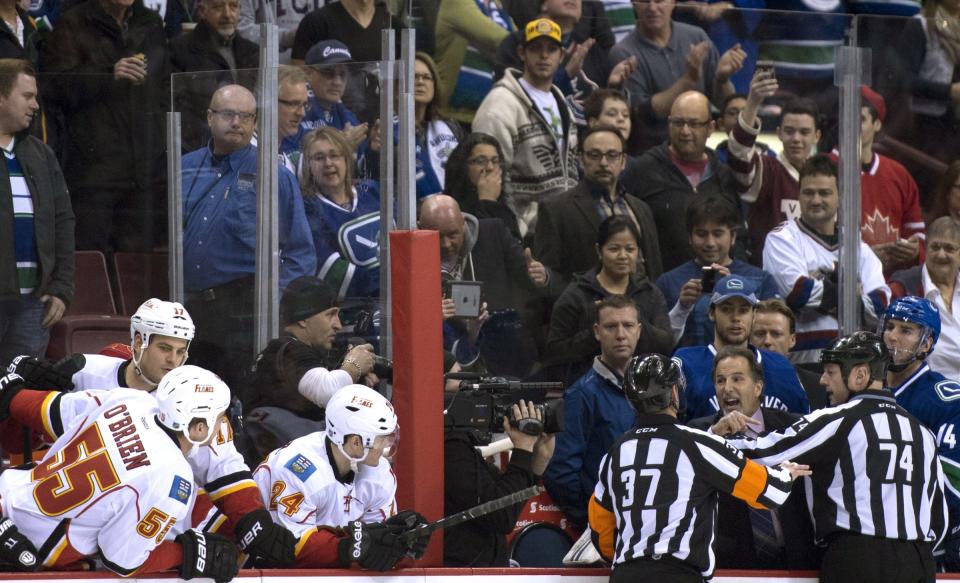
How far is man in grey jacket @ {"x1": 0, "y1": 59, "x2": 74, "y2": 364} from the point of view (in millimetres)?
5910

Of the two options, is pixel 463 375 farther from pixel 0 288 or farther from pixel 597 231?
pixel 0 288

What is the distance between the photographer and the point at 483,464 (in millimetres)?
5219

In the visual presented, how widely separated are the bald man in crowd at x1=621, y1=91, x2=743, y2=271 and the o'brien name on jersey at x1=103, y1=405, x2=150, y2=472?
120 inches

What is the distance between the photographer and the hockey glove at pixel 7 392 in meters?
4.79

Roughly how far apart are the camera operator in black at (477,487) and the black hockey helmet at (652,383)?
40 cm

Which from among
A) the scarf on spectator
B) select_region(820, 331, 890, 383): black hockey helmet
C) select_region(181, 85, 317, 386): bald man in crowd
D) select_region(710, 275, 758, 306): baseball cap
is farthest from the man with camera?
the scarf on spectator

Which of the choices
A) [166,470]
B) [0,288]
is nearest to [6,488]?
[166,470]

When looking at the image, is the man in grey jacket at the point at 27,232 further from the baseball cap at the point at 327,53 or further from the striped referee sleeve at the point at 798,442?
the striped referee sleeve at the point at 798,442

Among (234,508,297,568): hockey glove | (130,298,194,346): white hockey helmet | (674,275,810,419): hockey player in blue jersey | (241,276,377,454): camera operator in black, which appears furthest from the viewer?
(674,275,810,419): hockey player in blue jersey

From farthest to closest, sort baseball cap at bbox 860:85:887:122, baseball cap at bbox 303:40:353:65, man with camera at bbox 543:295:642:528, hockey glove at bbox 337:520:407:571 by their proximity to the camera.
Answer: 1. baseball cap at bbox 860:85:887:122
2. baseball cap at bbox 303:40:353:65
3. man with camera at bbox 543:295:642:528
4. hockey glove at bbox 337:520:407:571

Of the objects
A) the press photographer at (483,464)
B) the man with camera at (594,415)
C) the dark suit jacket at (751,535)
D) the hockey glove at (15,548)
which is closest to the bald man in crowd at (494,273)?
the man with camera at (594,415)

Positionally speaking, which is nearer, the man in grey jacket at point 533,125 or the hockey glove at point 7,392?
the hockey glove at point 7,392

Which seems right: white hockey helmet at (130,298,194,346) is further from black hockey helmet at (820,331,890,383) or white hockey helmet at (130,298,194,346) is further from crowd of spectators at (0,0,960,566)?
black hockey helmet at (820,331,890,383)

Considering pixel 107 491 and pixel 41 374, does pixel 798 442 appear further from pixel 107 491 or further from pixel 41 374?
pixel 41 374
